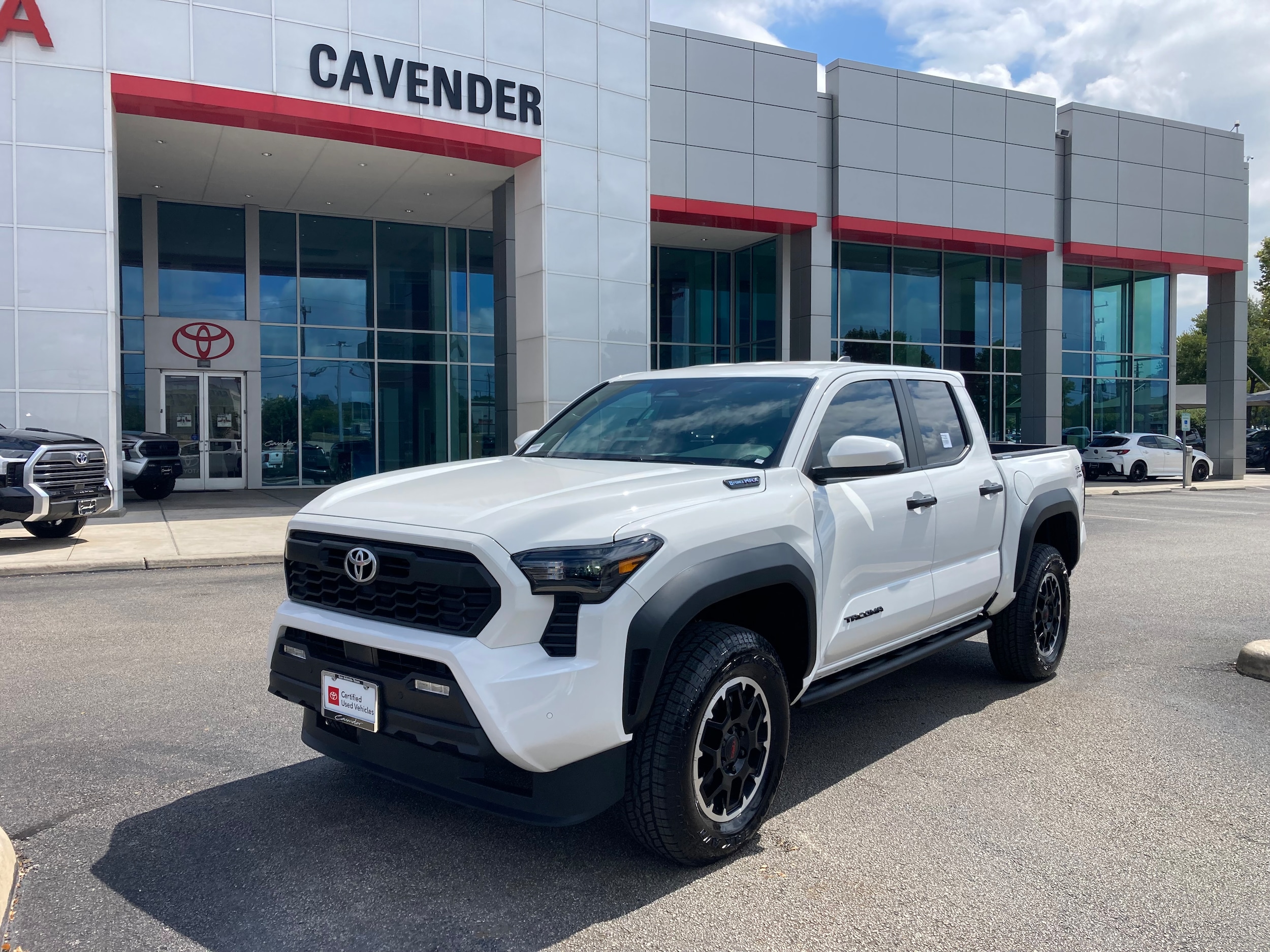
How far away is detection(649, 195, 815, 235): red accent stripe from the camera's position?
21.7 metres

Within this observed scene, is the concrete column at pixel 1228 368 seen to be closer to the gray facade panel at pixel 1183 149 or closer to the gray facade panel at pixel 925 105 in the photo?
the gray facade panel at pixel 1183 149

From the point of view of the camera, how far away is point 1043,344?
26875 mm

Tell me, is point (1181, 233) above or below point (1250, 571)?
above

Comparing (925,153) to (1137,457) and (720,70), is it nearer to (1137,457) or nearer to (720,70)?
(720,70)

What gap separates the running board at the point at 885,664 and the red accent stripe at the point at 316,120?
14942 mm

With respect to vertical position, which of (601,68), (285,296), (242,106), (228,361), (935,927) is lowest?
(935,927)

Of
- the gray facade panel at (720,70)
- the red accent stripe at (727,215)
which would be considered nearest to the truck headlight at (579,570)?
the red accent stripe at (727,215)

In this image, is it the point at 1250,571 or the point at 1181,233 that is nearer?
the point at 1250,571

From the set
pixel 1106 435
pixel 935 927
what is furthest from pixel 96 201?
pixel 1106 435

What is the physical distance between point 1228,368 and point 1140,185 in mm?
7023

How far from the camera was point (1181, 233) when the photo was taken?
2853cm

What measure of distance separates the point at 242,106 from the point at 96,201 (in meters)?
2.79

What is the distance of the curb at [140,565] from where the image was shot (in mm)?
10188

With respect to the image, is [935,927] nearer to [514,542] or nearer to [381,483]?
[514,542]
